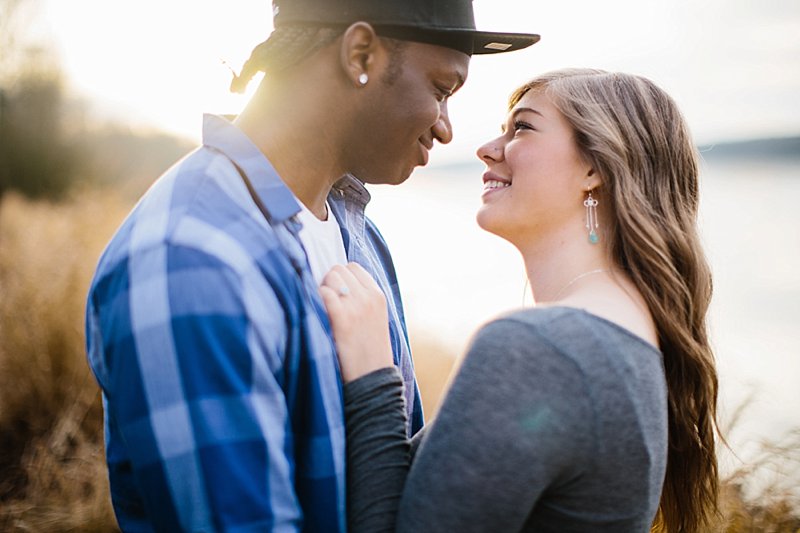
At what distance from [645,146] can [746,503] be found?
61.2 inches

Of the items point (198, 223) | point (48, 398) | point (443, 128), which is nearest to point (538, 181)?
point (443, 128)

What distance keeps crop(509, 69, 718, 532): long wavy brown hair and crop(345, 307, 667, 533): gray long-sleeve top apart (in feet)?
1.14

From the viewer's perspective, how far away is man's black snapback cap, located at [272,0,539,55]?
1.61m

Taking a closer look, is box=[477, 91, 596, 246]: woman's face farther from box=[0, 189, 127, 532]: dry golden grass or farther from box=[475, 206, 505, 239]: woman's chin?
box=[0, 189, 127, 532]: dry golden grass

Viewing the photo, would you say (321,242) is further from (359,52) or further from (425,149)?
(359,52)

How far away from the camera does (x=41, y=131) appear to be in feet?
30.6

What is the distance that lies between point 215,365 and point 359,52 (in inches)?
Answer: 32.4

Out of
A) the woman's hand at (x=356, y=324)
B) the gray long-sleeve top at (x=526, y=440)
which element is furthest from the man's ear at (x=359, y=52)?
the gray long-sleeve top at (x=526, y=440)

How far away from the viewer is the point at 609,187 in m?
1.88

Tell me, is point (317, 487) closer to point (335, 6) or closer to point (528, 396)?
point (528, 396)

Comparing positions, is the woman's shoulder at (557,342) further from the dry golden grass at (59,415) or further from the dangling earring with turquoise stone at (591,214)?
the dry golden grass at (59,415)

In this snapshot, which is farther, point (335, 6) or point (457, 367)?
point (335, 6)

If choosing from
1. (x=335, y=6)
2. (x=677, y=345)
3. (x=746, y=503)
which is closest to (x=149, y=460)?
(x=335, y=6)

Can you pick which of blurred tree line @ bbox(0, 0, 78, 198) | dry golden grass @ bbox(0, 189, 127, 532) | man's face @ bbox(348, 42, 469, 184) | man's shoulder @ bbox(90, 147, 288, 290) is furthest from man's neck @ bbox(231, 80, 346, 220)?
blurred tree line @ bbox(0, 0, 78, 198)
